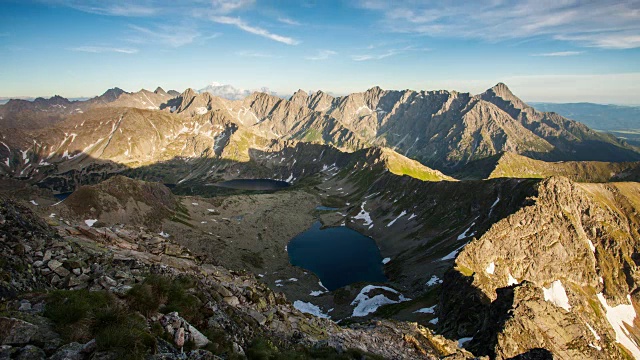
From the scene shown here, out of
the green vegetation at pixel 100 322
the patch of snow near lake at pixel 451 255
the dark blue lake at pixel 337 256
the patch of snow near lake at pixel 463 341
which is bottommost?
the dark blue lake at pixel 337 256

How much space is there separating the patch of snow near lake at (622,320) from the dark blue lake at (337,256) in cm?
6929

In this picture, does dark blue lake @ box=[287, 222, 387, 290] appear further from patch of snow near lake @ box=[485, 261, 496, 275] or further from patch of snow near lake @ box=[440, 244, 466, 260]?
patch of snow near lake @ box=[485, 261, 496, 275]

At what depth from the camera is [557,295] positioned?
9338 cm

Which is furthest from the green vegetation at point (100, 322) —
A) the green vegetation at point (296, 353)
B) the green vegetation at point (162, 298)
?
the green vegetation at point (296, 353)

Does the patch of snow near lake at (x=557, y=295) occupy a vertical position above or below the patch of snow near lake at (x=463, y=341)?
below

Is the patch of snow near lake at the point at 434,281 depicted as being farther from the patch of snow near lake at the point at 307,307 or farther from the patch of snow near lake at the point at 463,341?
the patch of snow near lake at the point at 463,341

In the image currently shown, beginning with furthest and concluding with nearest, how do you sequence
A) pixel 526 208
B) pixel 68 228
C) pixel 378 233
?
pixel 378 233, pixel 526 208, pixel 68 228

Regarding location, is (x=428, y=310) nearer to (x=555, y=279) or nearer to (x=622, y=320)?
(x=555, y=279)

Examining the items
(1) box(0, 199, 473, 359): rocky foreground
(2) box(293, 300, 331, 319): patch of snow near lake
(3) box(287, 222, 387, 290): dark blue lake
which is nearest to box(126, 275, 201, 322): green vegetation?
(1) box(0, 199, 473, 359): rocky foreground

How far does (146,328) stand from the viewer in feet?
46.4

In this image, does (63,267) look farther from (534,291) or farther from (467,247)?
(467,247)

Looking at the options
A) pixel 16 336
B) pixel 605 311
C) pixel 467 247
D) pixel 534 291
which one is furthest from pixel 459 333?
pixel 605 311

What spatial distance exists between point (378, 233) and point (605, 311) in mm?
101628

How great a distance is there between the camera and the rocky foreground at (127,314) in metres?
12.4
